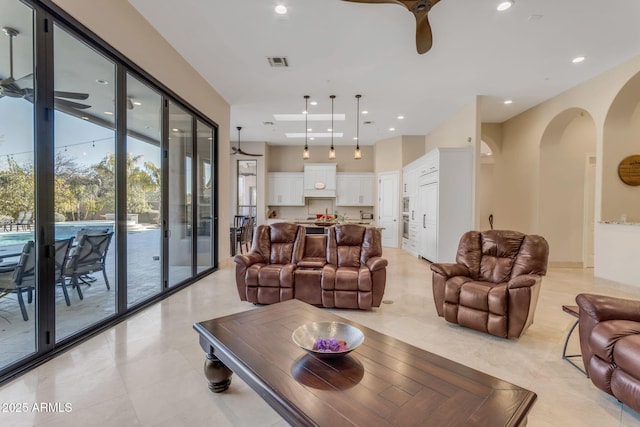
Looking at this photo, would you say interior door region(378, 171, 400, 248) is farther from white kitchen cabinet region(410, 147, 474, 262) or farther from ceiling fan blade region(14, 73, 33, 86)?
ceiling fan blade region(14, 73, 33, 86)

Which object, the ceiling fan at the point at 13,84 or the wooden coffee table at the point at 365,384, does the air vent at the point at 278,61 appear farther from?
the wooden coffee table at the point at 365,384

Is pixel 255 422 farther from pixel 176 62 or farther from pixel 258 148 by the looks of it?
pixel 258 148

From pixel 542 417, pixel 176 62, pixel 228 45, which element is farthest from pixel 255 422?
pixel 176 62

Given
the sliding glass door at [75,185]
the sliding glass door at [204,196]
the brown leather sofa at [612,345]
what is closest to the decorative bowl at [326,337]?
the brown leather sofa at [612,345]

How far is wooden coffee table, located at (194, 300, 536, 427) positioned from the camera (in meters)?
1.17

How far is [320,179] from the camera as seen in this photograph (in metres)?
9.72

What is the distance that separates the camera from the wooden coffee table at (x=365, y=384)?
1.17 meters

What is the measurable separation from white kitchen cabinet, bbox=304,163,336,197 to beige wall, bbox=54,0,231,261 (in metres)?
4.22

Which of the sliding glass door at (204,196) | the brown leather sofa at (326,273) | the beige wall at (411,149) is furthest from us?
the beige wall at (411,149)

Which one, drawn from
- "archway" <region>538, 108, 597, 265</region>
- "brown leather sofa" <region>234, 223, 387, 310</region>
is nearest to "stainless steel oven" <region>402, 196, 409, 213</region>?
"archway" <region>538, 108, 597, 265</region>

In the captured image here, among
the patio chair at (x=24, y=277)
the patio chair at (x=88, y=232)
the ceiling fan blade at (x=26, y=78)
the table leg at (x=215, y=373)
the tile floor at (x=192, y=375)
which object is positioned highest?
the ceiling fan blade at (x=26, y=78)

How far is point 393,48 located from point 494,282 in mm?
3294

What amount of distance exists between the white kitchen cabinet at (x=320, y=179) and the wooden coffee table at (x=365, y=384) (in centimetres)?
794

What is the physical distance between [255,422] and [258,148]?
879 cm
